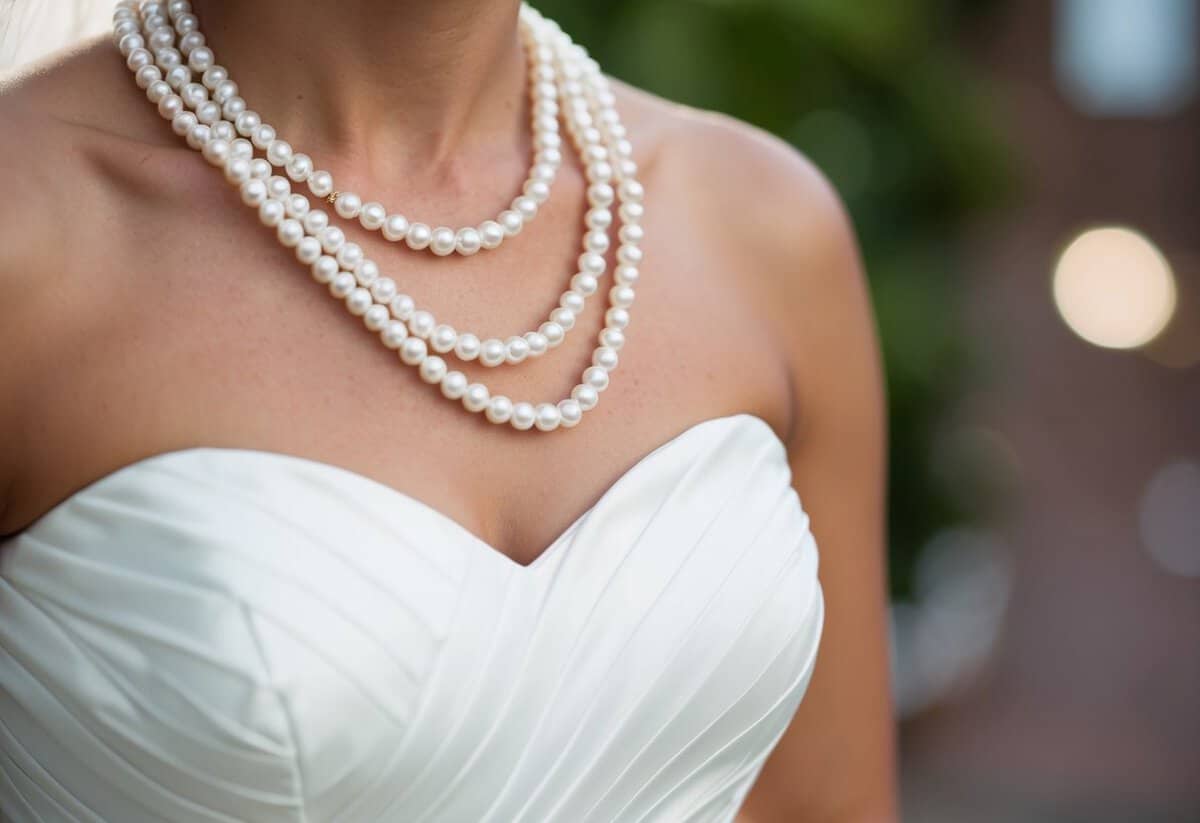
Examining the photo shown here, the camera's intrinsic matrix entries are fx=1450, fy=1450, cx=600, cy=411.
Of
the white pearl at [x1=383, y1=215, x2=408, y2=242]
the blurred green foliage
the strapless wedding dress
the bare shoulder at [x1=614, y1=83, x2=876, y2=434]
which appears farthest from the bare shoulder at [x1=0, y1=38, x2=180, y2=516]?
the blurred green foliage

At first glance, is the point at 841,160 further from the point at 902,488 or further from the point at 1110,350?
the point at 1110,350

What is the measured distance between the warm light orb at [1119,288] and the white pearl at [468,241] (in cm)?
661

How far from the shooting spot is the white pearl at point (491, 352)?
1.26 metres

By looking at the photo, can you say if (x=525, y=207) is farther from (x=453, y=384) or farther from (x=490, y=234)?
(x=453, y=384)

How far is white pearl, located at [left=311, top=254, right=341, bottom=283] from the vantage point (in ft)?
4.01

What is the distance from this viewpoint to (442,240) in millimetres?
1281

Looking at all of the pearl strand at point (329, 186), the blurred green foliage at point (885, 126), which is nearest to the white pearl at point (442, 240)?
the pearl strand at point (329, 186)

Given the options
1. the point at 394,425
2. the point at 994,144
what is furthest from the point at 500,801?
the point at 994,144

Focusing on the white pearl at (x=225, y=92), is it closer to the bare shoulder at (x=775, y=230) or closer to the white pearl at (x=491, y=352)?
the white pearl at (x=491, y=352)

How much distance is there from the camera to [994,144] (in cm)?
487

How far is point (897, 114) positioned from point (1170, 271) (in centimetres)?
328

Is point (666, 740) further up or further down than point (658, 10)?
further down

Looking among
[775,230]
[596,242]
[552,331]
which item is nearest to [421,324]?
[552,331]

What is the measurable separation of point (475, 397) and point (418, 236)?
6.3 inches
